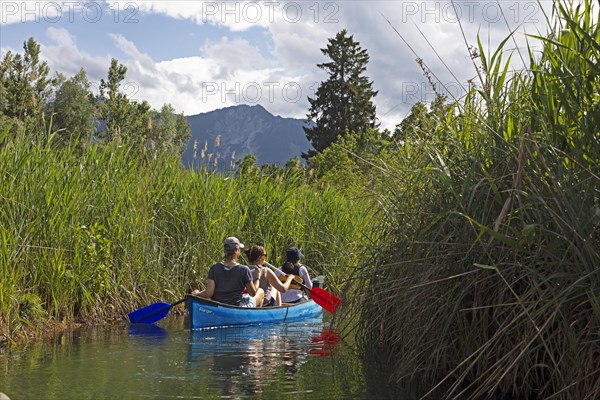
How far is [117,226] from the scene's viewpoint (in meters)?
11.2

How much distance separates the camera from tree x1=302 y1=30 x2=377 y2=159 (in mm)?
54156

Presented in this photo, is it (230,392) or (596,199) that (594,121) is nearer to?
(596,199)

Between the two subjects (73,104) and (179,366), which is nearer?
(179,366)

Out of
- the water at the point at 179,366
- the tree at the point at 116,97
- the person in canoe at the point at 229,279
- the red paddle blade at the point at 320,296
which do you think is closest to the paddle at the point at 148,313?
the water at the point at 179,366

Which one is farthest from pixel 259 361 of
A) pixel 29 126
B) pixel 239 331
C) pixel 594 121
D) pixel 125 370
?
pixel 594 121

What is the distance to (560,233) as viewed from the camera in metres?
5.19

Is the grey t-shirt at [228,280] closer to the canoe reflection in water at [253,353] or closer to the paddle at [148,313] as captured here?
the canoe reflection in water at [253,353]

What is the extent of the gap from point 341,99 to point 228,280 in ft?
145

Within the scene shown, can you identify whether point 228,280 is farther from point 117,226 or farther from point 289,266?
point 289,266

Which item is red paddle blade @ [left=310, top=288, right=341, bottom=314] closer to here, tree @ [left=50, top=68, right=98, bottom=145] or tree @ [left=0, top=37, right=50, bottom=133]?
tree @ [left=0, top=37, right=50, bottom=133]

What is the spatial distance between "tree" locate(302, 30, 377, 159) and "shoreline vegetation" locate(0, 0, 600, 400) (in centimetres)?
4166

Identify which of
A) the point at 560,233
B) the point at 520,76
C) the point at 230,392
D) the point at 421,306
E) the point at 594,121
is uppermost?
the point at 520,76

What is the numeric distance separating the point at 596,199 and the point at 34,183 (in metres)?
6.64

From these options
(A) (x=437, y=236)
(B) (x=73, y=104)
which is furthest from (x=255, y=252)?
(B) (x=73, y=104)
